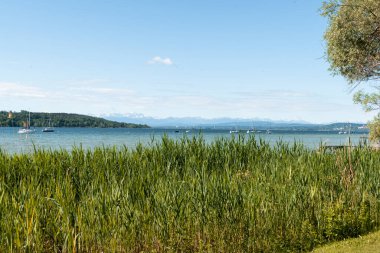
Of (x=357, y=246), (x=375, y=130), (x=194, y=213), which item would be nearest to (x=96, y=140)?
(x=375, y=130)

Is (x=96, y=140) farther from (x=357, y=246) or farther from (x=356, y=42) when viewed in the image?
(x=357, y=246)

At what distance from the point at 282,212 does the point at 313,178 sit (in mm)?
2001

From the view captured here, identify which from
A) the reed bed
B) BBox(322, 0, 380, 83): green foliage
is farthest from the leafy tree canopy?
the reed bed

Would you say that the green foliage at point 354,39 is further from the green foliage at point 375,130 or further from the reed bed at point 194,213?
the reed bed at point 194,213

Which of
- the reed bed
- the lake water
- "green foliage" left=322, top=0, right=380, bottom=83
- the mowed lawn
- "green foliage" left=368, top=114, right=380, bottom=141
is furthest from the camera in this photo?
"green foliage" left=368, top=114, right=380, bottom=141

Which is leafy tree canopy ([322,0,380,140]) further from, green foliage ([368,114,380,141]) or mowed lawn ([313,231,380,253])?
mowed lawn ([313,231,380,253])

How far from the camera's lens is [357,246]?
343 inches

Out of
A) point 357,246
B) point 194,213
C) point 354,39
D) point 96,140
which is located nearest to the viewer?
point 194,213

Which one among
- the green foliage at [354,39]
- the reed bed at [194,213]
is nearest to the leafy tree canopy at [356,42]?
the green foliage at [354,39]

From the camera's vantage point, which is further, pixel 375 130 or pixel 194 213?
pixel 375 130

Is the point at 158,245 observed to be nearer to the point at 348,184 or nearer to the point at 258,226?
the point at 258,226

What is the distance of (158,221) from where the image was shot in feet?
25.0

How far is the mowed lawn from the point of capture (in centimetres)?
842

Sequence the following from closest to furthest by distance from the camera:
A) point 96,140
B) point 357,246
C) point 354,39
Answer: point 357,246 → point 354,39 → point 96,140
